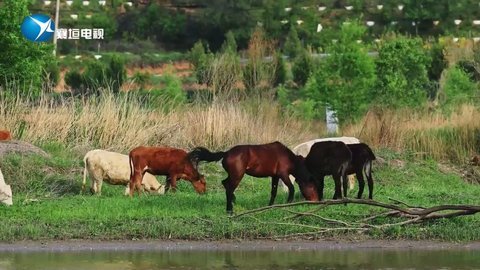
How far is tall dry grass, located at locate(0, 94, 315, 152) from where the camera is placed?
723 inches

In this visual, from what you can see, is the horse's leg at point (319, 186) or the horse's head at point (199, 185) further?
the horse's head at point (199, 185)

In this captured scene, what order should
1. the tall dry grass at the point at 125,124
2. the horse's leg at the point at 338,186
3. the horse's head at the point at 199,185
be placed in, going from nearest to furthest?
the horse's leg at the point at 338,186 < the horse's head at the point at 199,185 < the tall dry grass at the point at 125,124

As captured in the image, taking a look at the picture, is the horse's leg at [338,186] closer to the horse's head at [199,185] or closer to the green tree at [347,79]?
the horse's head at [199,185]

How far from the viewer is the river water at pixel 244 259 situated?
10.5 metres

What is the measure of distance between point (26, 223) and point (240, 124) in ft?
24.1

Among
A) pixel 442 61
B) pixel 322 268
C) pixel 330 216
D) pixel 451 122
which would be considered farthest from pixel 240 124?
pixel 442 61

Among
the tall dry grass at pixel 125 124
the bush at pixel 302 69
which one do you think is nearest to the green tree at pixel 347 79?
the tall dry grass at pixel 125 124

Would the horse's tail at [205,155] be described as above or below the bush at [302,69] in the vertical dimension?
below

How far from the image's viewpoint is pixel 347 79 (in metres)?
26.0

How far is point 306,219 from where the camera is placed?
12594 mm

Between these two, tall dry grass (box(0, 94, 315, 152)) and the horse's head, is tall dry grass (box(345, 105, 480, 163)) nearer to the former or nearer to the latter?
tall dry grass (box(0, 94, 315, 152))

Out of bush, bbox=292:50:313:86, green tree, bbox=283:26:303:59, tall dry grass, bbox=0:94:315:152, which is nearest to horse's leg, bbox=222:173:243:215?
tall dry grass, bbox=0:94:315:152

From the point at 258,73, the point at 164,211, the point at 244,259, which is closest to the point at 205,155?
the point at 164,211

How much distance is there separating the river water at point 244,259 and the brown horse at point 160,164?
325cm
